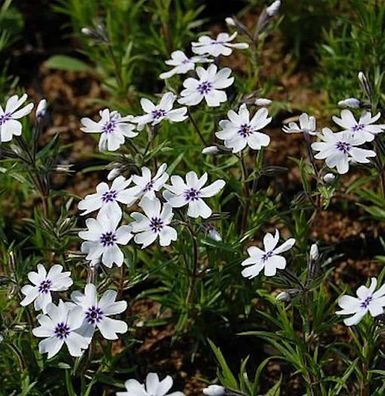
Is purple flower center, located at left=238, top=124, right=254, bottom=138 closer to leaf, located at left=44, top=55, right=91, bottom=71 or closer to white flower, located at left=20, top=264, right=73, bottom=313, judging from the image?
white flower, located at left=20, top=264, right=73, bottom=313

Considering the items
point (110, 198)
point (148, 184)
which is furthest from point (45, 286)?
point (148, 184)

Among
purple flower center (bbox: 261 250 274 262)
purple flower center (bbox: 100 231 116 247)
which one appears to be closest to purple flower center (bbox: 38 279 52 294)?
purple flower center (bbox: 100 231 116 247)

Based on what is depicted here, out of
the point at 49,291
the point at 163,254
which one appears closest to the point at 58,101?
the point at 163,254

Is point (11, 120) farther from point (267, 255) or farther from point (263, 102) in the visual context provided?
point (267, 255)

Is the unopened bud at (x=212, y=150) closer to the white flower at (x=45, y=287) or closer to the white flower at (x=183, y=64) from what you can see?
the white flower at (x=183, y=64)

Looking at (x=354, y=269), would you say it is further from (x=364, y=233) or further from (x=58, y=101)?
(x=58, y=101)
